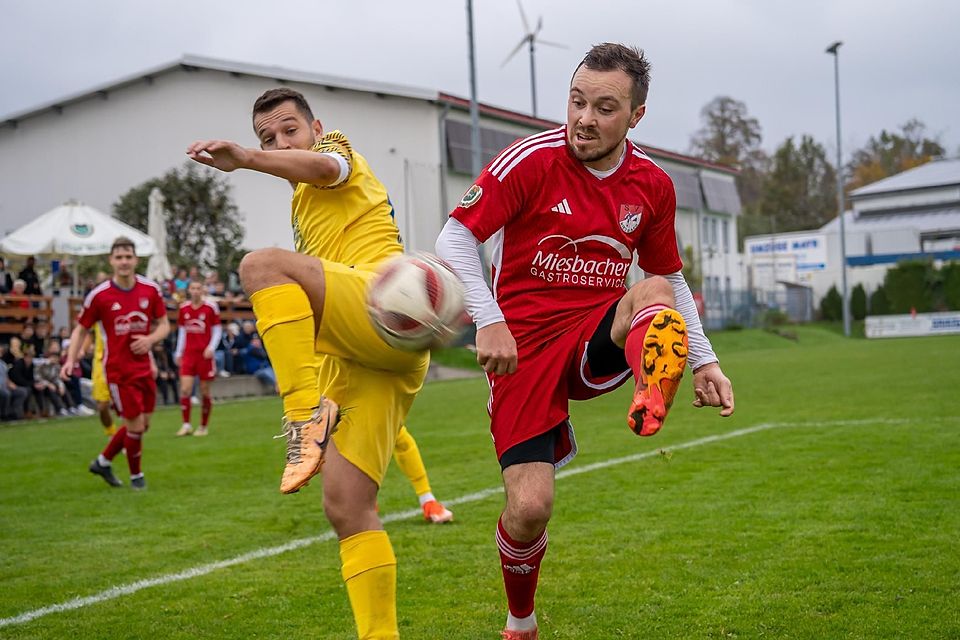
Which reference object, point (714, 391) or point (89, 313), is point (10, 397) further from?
point (714, 391)

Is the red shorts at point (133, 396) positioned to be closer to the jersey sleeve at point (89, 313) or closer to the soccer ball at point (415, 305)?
the jersey sleeve at point (89, 313)

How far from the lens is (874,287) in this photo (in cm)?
5859

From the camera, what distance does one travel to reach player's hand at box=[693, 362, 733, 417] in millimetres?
3975

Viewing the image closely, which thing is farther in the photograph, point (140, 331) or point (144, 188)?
point (144, 188)

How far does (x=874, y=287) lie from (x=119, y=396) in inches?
2156

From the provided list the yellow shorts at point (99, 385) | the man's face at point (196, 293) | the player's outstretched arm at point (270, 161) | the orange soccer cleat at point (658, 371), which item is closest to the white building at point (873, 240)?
the man's face at point (196, 293)

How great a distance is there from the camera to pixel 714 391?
4016 millimetres

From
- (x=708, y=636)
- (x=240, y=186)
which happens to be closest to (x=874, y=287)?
(x=240, y=186)

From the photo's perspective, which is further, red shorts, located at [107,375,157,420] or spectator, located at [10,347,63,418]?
spectator, located at [10,347,63,418]

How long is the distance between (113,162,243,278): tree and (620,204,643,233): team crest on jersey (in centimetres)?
2739

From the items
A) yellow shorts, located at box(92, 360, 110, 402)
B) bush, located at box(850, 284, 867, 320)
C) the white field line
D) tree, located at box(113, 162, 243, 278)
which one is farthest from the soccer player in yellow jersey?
bush, located at box(850, 284, 867, 320)

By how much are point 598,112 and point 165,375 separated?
1829 centimetres

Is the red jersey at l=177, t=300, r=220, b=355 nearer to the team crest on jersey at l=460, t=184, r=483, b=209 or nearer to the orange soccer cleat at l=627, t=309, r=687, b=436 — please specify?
the team crest on jersey at l=460, t=184, r=483, b=209

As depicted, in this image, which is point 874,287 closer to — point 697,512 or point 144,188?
point 144,188
